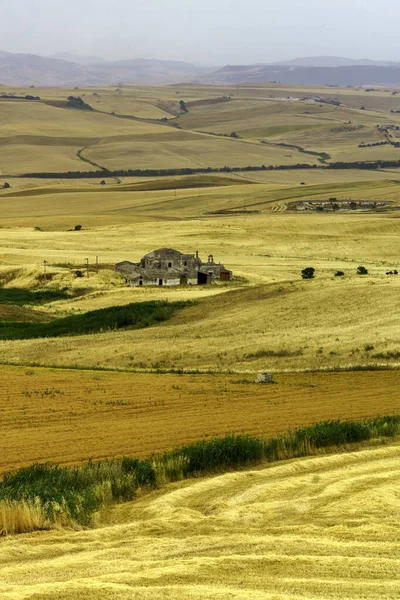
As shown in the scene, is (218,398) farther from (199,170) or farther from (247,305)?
(199,170)

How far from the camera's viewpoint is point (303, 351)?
32562mm

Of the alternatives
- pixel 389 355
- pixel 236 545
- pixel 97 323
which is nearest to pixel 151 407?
pixel 236 545

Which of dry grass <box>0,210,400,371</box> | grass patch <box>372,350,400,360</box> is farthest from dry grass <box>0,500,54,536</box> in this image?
grass patch <box>372,350,400,360</box>

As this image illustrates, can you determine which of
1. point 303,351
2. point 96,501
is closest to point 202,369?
point 303,351

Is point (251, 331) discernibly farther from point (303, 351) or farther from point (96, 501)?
point (96, 501)

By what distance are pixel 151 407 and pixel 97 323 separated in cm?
2114

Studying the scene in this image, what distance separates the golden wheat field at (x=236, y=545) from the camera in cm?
918

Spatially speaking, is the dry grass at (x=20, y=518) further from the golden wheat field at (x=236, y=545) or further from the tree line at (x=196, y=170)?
the tree line at (x=196, y=170)

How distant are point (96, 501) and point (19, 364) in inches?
806

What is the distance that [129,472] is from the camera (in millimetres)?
14258

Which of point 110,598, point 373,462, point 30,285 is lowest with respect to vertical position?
point 30,285

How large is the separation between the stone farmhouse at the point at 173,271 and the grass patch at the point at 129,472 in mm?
42792

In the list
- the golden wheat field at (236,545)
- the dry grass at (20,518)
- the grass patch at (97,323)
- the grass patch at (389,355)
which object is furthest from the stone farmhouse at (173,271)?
the dry grass at (20,518)

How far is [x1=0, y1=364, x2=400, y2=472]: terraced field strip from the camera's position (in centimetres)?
1681
